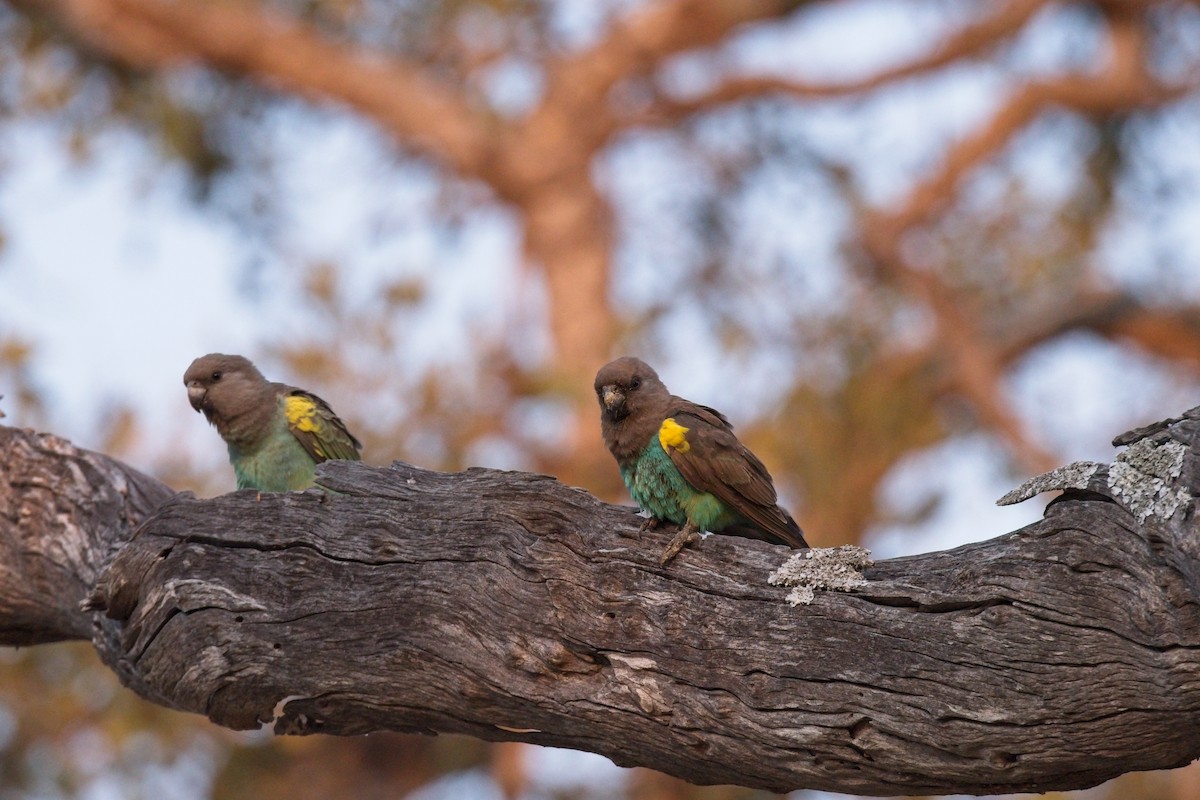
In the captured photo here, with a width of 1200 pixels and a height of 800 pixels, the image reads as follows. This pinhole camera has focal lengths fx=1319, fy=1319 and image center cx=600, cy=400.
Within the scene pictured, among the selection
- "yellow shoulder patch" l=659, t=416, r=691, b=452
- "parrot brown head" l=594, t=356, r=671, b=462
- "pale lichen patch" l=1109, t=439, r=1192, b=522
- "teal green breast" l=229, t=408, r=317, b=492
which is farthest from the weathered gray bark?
"teal green breast" l=229, t=408, r=317, b=492

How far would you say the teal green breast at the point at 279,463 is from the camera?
6.29m

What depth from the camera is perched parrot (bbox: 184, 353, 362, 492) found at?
20.6 ft

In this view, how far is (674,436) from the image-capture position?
518 centimetres

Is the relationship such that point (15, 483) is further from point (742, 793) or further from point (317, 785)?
point (317, 785)

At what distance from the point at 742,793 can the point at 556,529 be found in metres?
6.55

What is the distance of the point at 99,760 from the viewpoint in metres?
12.3

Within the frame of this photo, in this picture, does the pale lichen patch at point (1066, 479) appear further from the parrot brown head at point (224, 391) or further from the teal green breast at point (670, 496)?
the parrot brown head at point (224, 391)

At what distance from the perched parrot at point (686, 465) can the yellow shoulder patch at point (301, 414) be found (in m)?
1.55

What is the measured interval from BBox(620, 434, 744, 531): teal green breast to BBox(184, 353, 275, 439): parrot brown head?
6.62 feet

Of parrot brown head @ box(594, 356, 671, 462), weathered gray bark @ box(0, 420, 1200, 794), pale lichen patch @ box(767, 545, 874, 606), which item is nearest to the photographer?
weathered gray bark @ box(0, 420, 1200, 794)

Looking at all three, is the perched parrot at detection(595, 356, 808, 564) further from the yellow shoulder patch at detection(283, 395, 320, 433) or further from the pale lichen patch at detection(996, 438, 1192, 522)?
the yellow shoulder patch at detection(283, 395, 320, 433)

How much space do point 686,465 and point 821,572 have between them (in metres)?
1.08

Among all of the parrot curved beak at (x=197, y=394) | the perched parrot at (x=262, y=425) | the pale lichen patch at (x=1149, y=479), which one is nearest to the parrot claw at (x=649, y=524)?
the pale lichen patch at (x=1149, y=479)

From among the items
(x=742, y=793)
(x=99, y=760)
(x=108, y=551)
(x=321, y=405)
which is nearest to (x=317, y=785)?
(x=99, y=760)
